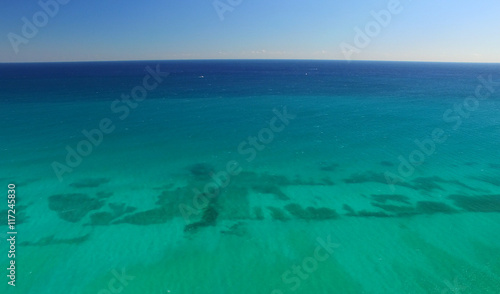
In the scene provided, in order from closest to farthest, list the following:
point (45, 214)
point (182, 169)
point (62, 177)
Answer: point (45, 214) < point (62, 177) < point (182, 169)

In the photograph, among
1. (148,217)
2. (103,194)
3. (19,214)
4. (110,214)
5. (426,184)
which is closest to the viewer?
(19,214)

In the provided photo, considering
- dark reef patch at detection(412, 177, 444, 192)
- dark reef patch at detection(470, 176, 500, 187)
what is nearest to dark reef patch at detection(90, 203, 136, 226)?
dark reef patch at detection(412, 177, 444, 192)

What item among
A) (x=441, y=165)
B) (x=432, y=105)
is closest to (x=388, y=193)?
(x=441, y=165)

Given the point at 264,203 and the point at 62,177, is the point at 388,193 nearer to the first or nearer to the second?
the point at 264,203

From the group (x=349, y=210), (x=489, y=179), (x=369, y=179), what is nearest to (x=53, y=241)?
(x=349, y=210)

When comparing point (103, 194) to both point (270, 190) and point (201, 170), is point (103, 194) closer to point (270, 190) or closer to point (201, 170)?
point (201, 170)

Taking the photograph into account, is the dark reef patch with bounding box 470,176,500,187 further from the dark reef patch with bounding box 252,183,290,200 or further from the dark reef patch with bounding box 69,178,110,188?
the dark reef patch with bounding box 69,178,110,188
